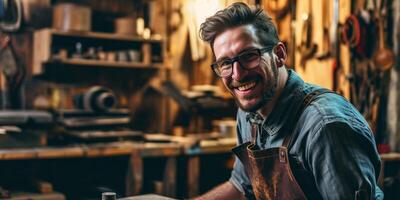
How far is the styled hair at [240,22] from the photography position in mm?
2596

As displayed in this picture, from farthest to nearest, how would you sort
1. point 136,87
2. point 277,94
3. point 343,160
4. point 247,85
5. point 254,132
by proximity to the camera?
point 136,87 < point 254,132 < point 277,94 < point 247,85 < point 343,160

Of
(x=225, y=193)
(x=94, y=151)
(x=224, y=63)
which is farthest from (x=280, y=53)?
(x=94, y=151)

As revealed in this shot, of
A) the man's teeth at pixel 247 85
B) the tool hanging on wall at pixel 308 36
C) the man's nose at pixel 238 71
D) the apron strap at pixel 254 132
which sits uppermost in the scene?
the tool hanging on wall at pixel 308 36

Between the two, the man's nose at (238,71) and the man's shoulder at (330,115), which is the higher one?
the man's nose at (238,71)

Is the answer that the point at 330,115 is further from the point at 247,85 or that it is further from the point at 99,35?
the point at 99,35

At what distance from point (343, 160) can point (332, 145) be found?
0.23ft

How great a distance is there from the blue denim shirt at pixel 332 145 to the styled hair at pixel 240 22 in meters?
0.28

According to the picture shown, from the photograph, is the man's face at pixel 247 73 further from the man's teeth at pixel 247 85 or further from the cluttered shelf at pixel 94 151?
the cluttered shelf at pixel 94 151

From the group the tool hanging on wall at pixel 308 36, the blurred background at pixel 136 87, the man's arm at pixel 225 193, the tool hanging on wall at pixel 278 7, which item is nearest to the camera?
the man's arm at pixel 225 193

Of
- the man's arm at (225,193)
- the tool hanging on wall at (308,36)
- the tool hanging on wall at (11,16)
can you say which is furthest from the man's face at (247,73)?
the tool hanging on wall at (308,36)

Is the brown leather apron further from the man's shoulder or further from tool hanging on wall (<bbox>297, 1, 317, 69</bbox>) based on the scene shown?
tool hanging on wall (<bbox>297, 1, 317, 69</bbox>)

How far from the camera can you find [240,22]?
2594 mm

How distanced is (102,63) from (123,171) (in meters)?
1.14

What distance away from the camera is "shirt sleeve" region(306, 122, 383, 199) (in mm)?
2154
